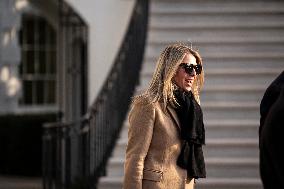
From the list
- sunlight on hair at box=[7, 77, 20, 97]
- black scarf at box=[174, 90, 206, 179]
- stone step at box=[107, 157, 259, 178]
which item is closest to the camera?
black scarf at box=[174, 90, 206, 179]

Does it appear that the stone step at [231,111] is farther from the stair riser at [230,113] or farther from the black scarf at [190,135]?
the black scarf at [190,135]

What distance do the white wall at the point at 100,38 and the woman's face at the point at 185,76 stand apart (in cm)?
656

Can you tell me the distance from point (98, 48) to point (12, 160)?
419 cm

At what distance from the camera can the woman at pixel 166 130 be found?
4.49m

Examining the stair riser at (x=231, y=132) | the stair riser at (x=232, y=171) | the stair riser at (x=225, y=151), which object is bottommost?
the stair riser at (x=232, y=171)

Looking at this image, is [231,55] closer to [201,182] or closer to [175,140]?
[201,182]

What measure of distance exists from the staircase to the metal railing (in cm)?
17

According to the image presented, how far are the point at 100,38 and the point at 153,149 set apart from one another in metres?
6.76

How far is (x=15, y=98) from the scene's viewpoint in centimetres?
1475

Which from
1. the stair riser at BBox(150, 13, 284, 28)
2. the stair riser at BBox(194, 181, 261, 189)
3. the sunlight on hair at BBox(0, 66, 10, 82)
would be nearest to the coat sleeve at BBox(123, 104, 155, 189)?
the stair riser at BBox(194, 181, 261, 189)

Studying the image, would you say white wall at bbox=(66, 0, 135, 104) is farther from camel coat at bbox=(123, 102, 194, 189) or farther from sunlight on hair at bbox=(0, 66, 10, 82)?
camel coat at bbox=(123, 102, 194, 189)

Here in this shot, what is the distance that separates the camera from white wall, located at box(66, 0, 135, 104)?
440 inches

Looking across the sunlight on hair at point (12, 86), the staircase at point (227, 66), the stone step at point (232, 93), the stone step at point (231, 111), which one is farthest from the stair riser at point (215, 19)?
the sunlight on hair at point (12, 86)

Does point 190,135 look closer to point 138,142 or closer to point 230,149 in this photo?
point 138,142
